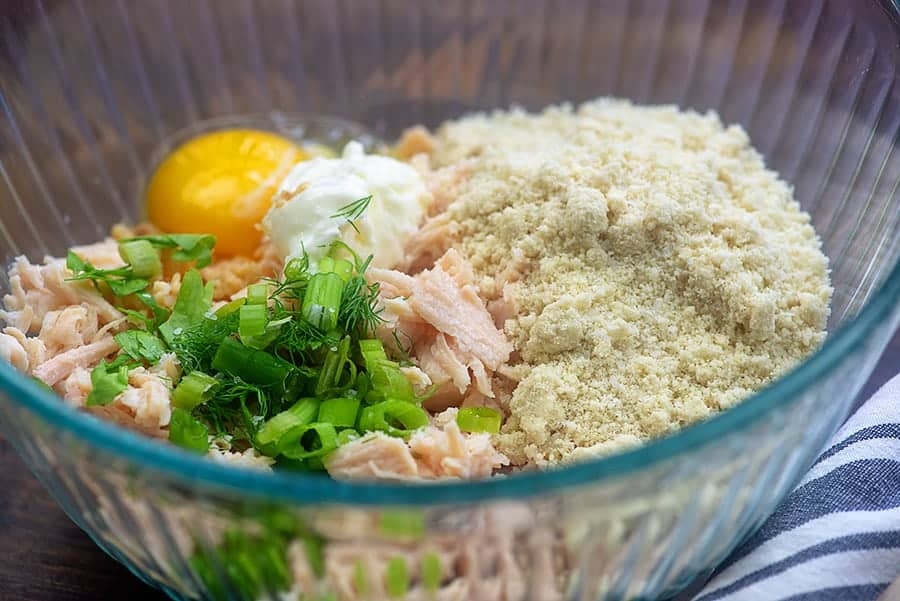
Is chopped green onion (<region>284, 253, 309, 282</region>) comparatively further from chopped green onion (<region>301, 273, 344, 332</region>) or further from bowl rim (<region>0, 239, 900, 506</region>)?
bowl rim (<region>0, 239, 900, 506</region>)

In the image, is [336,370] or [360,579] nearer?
[360,579]

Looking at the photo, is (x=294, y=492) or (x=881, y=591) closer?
(x=294, y=492)

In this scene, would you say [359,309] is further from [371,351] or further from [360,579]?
[360,579]

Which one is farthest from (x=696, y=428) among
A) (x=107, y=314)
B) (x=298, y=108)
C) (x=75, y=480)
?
(x=298, y=108)

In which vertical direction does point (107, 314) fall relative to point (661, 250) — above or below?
below

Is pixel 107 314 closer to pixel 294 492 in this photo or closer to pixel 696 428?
pixel 294 492

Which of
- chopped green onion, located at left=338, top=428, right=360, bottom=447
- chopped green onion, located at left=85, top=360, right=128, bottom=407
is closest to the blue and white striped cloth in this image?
chopped green onion, located at left=338, top=428, right=360, bottom=447

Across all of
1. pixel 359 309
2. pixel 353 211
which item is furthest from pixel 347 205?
pixel 359 309
